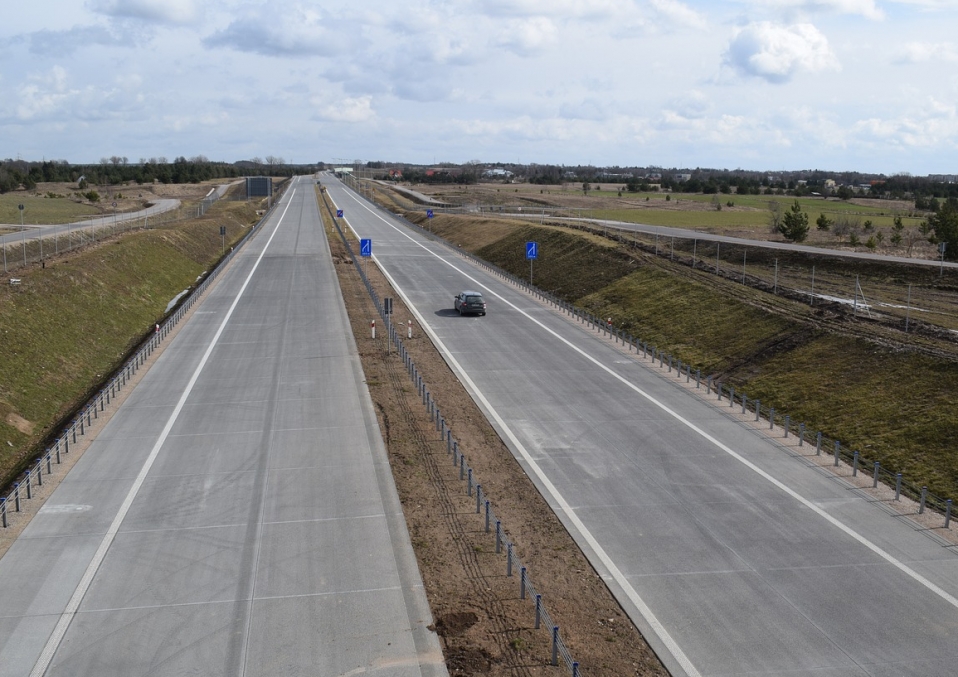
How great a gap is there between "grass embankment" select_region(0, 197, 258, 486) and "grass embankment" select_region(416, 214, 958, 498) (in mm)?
24085

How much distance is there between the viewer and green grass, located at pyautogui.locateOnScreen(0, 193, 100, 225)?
3189 inches

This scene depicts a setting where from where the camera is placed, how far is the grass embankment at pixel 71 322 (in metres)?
27.0

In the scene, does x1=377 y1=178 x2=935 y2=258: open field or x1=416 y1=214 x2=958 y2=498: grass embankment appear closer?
x1=416 y1=214 x2=958 y2=498: grass embankment

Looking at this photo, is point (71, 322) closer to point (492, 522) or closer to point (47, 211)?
point (492, 522)

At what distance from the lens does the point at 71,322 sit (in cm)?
3738

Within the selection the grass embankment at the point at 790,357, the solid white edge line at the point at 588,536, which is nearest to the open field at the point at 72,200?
the grass embankment at the point at 790,357

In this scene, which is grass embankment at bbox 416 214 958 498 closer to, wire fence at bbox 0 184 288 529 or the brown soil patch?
the brown soil patch

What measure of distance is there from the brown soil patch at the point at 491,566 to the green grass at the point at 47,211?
67976mm

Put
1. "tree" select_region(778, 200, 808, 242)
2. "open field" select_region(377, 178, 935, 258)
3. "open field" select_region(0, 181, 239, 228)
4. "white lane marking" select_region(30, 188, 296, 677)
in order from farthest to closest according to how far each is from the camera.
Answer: "open field" select_region(0, 181, 239, 228) < "open field" select_region(377, 178, 935, 258) < "tree" select_region(778, 200, 808, 242) < "white lane marking" select_region(30, 188, 296, 677)

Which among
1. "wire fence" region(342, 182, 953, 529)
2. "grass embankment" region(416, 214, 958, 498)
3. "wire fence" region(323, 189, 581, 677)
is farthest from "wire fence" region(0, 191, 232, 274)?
"grass embankment" region(416, 214, 958, 498)

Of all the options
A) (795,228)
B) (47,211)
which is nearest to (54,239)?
(47,211)

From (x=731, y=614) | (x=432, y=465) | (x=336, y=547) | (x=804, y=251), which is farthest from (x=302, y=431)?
(x=804, y=251)

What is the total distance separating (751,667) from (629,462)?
9.29 m

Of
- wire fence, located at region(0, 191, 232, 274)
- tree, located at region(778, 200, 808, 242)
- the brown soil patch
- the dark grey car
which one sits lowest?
the brown soil patch
